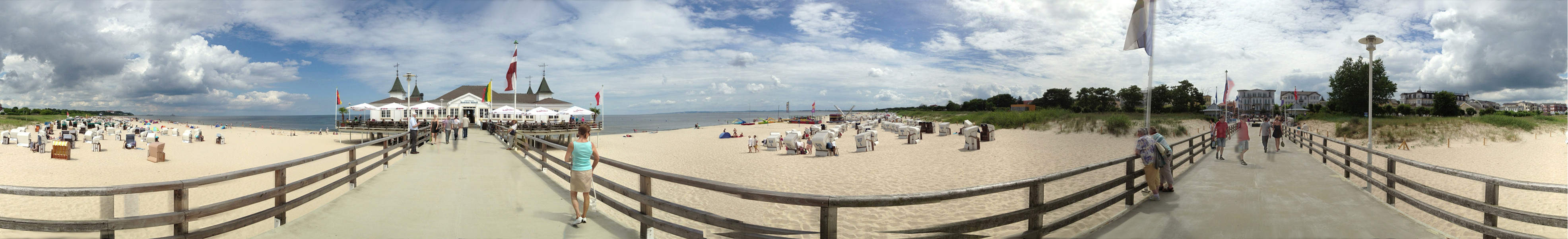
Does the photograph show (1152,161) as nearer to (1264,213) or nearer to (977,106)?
(1264,213)

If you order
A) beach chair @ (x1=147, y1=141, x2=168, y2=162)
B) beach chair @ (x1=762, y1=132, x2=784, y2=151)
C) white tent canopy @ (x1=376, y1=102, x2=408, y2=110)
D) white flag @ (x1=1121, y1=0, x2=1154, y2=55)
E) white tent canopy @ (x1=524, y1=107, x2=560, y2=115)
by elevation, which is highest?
white flag @ (x1=1121, y1=0, x2=1154, y2=55)

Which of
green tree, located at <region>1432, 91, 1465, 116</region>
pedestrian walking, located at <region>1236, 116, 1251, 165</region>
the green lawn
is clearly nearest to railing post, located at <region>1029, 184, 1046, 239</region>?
pedestrian walking, located at <region>1236, 116, 1251, 165</region>

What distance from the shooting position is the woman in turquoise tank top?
17.7 feet

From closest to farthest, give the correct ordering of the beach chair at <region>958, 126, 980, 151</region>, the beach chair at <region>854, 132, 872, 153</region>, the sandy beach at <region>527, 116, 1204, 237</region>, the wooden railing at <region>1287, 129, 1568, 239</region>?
the wooden railing at <region>1287, 129, 1568, 239</region>, the sandy beach at <region>527, 116, 1204, 237</region>, the beach chair at <region>958, 126, 980, 151</region>, the beach chair at <region>854, 132, 872, 153</region>

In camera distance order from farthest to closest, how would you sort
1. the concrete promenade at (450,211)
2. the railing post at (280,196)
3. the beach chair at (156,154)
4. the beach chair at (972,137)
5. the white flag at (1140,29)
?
the beach chair at (156,154) < the beach chair at (972,137) < the white flag at (1140,29) < the railing post at (280,196) < the concrete promenade at (450,211)

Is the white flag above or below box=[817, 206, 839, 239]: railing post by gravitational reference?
above

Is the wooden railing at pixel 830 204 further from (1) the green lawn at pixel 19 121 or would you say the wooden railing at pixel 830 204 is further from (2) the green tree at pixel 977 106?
(2) the green tree at pixel 977 106

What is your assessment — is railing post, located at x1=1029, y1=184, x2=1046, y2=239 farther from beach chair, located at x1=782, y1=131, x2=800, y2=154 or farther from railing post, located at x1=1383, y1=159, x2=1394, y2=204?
beach chair, located at x1=782, y1=131, x2=800, y2=154

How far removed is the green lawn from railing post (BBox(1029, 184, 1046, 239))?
215ft

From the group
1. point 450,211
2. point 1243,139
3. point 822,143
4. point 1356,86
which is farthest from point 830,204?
point 1356,86

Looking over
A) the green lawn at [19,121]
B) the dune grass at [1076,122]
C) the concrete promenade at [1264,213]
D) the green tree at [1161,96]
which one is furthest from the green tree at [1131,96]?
the green lawn at [19,121]

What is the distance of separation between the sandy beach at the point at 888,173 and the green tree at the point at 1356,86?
25696 mm

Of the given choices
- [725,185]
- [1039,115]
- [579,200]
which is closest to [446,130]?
[579,200]

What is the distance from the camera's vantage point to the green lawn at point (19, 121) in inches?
1855
